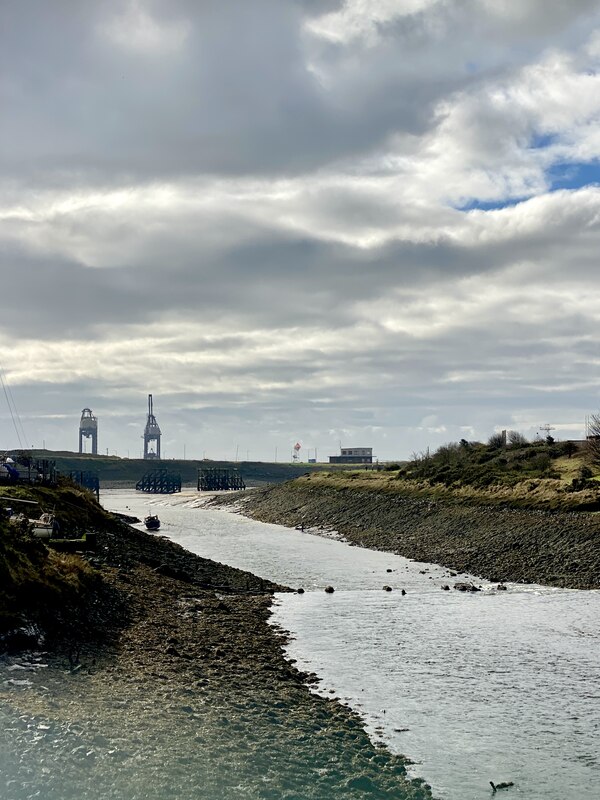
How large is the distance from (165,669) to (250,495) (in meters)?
106

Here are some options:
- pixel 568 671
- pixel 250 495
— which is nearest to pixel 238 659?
pixel 568 671

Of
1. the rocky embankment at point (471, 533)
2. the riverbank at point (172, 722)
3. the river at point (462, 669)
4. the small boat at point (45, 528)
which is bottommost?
the river at point (462, 669)

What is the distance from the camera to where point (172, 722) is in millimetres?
17797

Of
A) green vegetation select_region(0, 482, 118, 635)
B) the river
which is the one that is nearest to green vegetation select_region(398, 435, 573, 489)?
the river

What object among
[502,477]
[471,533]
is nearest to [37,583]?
[471,533]

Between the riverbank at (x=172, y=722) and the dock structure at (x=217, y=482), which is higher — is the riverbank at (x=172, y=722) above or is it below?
below

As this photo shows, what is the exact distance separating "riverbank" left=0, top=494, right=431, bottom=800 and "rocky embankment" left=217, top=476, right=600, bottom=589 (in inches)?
857

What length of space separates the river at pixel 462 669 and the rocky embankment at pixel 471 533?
313 centimetres

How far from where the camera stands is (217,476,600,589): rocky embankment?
44906 millimetres

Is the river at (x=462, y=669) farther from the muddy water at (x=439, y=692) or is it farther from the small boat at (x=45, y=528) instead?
the small boat at (x=45, y=528)

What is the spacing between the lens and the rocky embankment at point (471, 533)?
147 ft

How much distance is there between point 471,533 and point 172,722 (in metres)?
42.4

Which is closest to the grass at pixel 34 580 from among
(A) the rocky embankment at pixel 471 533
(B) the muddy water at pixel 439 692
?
(B) the muddy water at pixel 439 692

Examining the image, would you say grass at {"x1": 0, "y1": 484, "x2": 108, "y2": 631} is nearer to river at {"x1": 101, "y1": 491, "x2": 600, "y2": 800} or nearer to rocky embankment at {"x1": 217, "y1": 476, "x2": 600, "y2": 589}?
river at {"x1": 101, "y1": 491, "x2": 600, "y2": 800}
